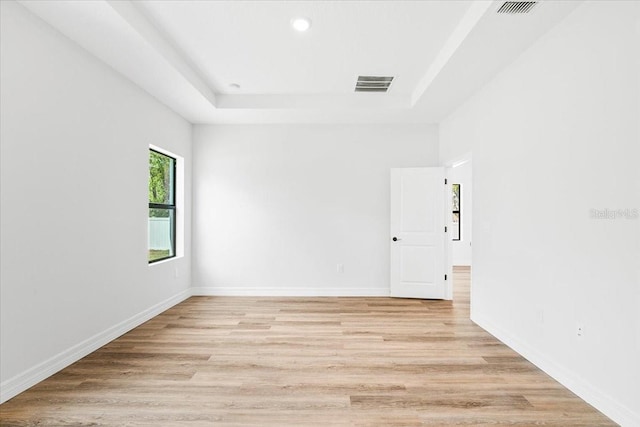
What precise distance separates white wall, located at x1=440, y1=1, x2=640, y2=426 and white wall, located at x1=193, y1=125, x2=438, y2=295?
196 cm

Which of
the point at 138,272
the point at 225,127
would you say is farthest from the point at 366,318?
the point at 225,127

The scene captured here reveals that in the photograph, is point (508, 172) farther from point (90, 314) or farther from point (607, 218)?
point (90, 314)

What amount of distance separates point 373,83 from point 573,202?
105 inches

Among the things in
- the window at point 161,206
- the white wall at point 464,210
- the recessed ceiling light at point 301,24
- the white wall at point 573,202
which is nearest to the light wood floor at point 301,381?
A: the white wall at point 573,202

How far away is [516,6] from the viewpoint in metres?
2.44

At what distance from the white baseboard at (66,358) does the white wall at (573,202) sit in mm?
3880

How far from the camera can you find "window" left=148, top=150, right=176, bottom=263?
4562 mm

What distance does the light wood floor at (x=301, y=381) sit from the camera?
7.16ft

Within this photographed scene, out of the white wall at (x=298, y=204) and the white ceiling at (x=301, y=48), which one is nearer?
the white ceiling at (x=301, y=48)

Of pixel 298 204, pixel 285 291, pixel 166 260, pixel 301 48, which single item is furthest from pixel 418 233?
pixel 166 260

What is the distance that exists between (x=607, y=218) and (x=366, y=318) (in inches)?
107

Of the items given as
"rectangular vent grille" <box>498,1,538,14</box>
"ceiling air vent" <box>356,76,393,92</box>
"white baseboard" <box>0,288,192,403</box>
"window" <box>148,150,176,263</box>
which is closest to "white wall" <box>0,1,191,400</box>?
"white baseboard" <box>0,288,192,403</box>

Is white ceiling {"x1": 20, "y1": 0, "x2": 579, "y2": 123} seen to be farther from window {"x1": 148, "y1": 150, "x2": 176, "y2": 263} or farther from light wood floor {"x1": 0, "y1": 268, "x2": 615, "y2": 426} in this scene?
light wood floor {"x1": 0, "y1": 268, "x2": 615, "y2": 426}

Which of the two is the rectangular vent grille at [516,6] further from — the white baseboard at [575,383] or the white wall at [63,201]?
the white wall at [63,201]
